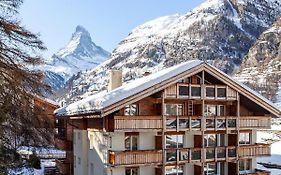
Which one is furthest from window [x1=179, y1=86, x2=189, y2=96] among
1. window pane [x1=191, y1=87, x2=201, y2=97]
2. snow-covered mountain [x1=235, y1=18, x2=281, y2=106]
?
snow-covered mountain [x1=235, y1=18, x2=281, y2=106]

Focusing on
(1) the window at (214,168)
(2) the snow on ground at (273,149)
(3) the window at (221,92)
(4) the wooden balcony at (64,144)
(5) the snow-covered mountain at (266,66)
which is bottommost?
(2) the snow on ground at (273,149)

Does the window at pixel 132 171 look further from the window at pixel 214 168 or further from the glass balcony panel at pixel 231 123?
the glass balcony panel at pixel 231 123

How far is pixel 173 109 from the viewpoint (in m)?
22.9

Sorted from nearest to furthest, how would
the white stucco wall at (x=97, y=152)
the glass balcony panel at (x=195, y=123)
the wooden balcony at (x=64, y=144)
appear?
the white stucco wall at (x=97, y=152)
the glass balcony panel at (x=195, y=123)
the wooden balcony at (x=64, y=144)

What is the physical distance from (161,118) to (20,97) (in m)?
8.04

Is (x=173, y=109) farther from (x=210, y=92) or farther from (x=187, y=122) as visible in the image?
(x=210, y=92)

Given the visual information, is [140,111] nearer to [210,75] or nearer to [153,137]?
[153,137]

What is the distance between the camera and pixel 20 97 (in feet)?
51.5

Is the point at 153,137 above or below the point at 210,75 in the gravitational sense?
below

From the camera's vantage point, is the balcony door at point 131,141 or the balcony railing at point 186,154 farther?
the balcony door at point 131,141

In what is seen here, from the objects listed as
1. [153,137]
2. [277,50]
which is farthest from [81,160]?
[277,50]

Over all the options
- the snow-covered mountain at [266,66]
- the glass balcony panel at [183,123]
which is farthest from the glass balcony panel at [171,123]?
the snow-covered mountain at [266,66]

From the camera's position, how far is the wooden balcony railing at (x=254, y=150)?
24.0 meters

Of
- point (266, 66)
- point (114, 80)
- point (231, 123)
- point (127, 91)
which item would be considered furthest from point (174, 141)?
point (266, 66)
